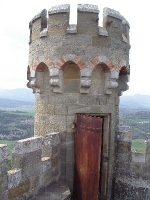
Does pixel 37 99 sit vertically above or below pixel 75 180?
above

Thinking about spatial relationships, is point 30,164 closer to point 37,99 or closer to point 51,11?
point 37,99

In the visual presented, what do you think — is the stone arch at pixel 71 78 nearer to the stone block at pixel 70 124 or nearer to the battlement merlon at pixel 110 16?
the stone block at pixel 70 124

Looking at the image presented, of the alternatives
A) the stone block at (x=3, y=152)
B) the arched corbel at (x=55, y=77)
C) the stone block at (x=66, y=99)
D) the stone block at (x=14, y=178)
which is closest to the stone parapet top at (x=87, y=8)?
the arched corbel at (x=55, y=77)

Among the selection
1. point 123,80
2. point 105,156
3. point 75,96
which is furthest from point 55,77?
point 105,156

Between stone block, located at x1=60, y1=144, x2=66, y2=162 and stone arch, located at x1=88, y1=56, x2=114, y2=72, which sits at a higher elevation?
stone arch, located at x1=88, y1=56, x2=114, y2=72

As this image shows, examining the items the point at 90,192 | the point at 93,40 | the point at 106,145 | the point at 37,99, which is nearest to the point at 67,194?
the point at 90,192

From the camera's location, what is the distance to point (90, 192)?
18.2ft

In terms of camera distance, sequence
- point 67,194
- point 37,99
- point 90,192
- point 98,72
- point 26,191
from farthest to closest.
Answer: point 37,99
point 98,72
point 90,192
point 67,194
point 26,191

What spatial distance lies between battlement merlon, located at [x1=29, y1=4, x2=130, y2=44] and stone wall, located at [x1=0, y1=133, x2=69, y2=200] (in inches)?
105

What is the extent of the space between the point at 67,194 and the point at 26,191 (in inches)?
36.8

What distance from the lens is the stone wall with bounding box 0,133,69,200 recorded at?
4148 millimetres

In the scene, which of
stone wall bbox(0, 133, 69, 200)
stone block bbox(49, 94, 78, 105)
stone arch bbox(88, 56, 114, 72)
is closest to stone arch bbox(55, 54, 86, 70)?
stone arch bbox(88, 56, 114, 72)

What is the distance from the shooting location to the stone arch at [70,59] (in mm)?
5516

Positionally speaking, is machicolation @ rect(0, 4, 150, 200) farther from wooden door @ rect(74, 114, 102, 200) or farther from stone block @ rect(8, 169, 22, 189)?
stone block @ rect(8, 169, 22, 189)
